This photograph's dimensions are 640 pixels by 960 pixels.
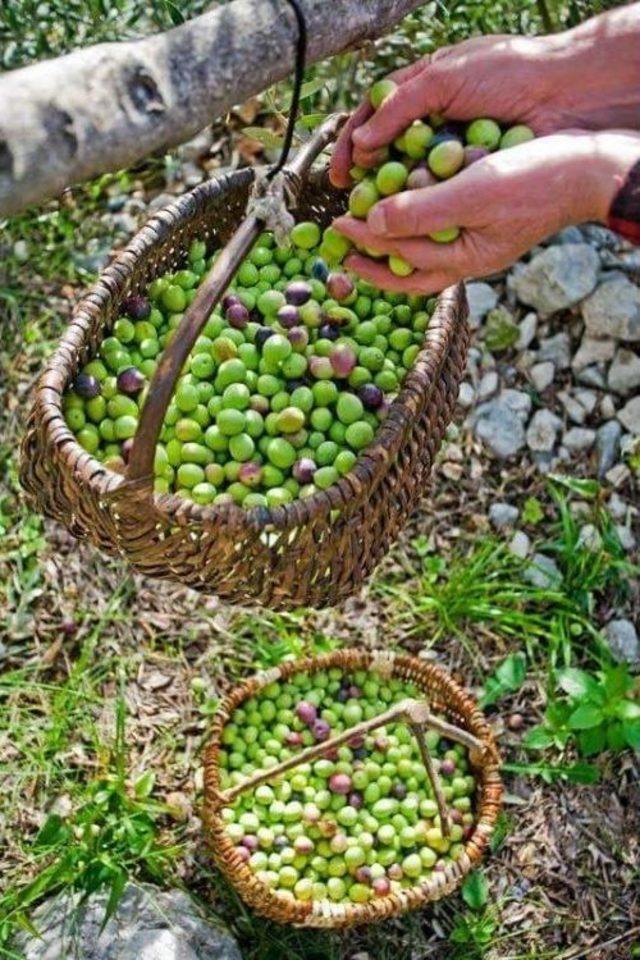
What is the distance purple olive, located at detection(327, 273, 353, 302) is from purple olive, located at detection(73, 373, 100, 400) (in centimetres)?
54

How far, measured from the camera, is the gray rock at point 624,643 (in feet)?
10.4

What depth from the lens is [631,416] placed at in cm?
340

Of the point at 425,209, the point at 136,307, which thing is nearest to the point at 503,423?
the point at 136,307

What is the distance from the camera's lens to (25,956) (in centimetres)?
267

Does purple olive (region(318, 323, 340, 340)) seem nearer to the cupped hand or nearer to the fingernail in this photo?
the cupped hand

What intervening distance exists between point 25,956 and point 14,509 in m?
1.16

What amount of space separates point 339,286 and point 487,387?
3.38 feet

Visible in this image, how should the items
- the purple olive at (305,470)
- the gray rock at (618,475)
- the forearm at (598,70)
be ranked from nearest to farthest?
the forearm at (598,70) < the purple olive at (305,470) < the gray rock at (618,475)

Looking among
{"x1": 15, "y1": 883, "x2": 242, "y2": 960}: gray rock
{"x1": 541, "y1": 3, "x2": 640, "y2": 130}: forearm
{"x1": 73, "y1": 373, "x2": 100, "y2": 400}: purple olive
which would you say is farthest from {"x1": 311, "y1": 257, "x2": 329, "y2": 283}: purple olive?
{"x1": 15, "y1": 883, "x2": 242, "y2": 960}: gray rock

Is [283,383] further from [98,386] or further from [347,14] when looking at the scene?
[347,14]

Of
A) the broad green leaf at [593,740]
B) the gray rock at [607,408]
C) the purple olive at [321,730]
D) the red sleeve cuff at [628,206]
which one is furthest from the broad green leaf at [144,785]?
the red sleeve cuff at [628,206]

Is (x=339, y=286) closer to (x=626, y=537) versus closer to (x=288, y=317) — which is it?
(x=288, y=317)

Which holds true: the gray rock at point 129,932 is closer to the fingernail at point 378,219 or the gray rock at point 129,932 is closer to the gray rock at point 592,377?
the fingernail at point 378,219

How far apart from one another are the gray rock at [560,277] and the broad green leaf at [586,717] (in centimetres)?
117
